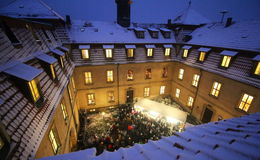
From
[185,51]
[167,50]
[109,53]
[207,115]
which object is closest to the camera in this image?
[207,115]

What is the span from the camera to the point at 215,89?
511 inches

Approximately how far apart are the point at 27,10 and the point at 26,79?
47.2 feet

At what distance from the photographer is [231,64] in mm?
11523

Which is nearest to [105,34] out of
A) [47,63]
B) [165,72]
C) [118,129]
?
[165,72]

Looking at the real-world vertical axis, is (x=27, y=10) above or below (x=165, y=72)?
above

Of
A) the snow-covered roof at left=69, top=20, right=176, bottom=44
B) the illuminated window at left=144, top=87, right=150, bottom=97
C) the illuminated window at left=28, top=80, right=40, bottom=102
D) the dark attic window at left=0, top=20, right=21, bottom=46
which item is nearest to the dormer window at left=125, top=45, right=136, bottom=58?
the snow-covered roof at left=69, top=20, right=176, bottom=44

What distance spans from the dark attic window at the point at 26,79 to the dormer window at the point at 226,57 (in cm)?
1489

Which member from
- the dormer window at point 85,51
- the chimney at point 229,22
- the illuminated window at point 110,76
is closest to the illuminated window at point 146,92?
the illuminated window at point 110,76

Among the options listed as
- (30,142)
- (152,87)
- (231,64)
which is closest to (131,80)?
(152,87)

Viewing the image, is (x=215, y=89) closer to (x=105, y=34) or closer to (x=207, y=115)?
(x=207, y=115)

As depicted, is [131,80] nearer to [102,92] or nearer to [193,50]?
[102,92]

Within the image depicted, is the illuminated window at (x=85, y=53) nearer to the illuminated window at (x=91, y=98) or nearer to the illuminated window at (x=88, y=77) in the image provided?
the illuminated window at (x=88, y=77)

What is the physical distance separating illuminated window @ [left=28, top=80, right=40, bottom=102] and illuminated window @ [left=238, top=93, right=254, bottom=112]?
49.4ft

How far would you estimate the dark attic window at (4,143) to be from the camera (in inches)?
116
